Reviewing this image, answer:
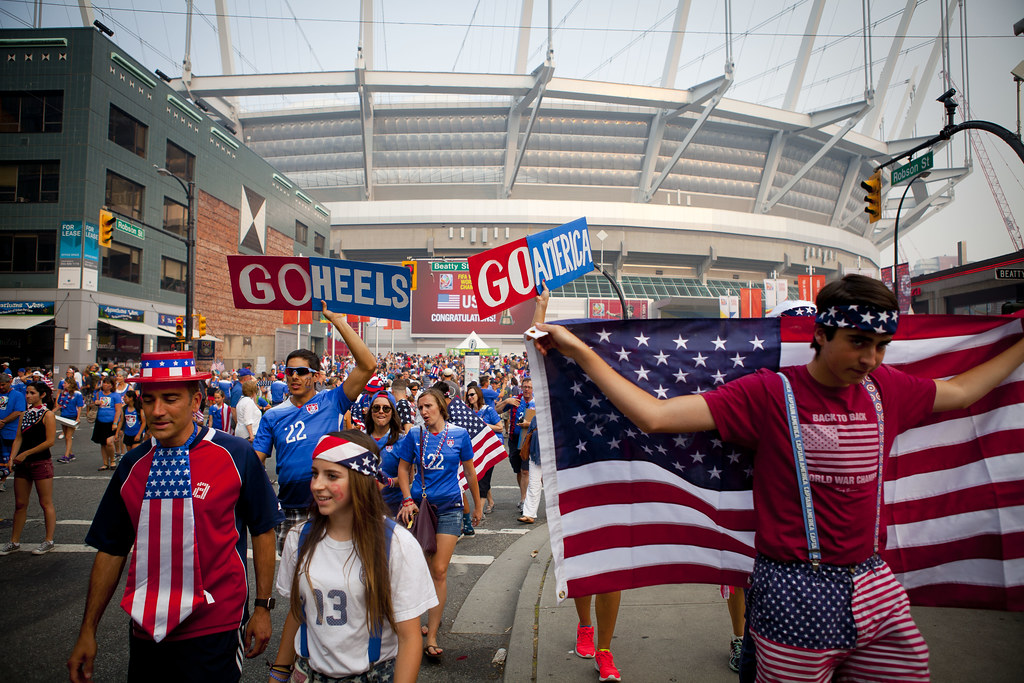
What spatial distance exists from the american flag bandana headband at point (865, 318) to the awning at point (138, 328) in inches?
1232

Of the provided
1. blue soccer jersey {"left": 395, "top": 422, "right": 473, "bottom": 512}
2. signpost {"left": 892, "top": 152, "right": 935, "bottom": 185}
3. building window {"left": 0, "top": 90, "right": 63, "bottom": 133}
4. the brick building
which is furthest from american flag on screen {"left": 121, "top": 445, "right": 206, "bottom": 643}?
building window {"left": 0, "top": 90, "right": 63, "bottom": 133}

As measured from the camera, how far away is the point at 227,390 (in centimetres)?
1591

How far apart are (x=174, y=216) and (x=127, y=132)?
489 centimetres

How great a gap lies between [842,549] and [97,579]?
3.01 metres

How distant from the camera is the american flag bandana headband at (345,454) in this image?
7.31ft

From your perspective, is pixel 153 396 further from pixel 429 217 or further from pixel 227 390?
pixel 429 217

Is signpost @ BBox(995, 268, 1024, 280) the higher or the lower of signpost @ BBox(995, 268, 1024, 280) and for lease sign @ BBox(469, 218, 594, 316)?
the higher

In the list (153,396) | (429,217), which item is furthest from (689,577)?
(429,217)

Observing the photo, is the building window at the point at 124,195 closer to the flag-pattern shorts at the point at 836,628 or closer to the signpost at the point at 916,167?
the signpost at the point at 916,167

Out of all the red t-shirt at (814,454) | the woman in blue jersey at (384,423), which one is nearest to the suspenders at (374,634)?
the red t-shirt at (814,454)

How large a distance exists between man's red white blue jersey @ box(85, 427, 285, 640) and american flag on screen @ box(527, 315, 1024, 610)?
143 cm

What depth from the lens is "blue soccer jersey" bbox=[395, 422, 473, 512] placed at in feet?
15.0

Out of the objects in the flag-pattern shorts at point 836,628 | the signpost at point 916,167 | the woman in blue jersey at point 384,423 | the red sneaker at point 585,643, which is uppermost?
the signpost at point 916,167

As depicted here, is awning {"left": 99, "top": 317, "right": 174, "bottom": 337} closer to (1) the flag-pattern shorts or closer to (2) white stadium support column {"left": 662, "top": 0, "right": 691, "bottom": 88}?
(1) the flag-pattern shorts
